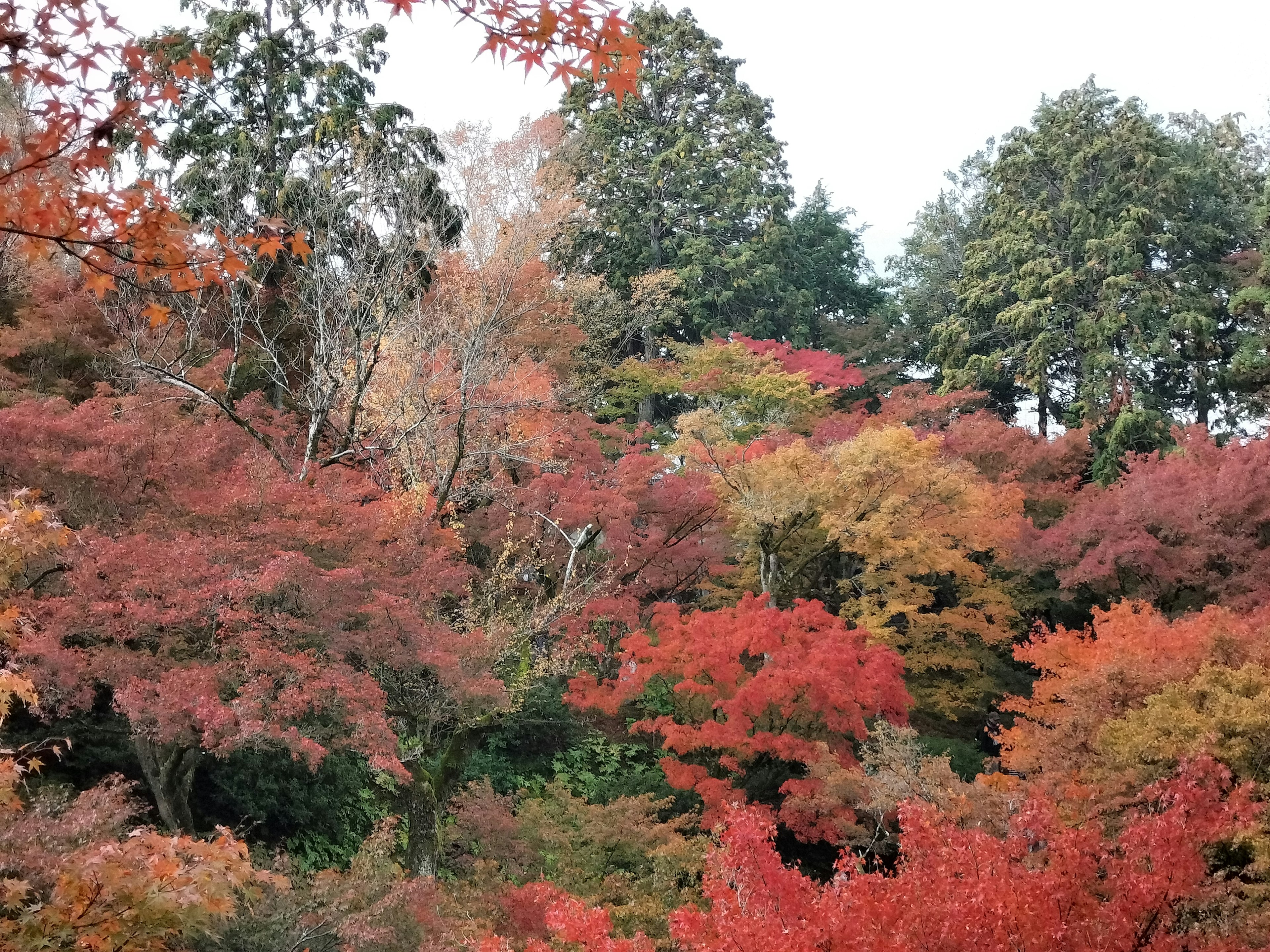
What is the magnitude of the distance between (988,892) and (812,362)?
16.0 metres

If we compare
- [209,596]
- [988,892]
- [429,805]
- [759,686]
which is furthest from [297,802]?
[988,892]

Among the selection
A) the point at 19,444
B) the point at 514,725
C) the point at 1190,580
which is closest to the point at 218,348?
the point at 19,444

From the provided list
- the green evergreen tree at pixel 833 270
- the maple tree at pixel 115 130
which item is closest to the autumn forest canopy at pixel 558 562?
the maple tree at pixel 115 130

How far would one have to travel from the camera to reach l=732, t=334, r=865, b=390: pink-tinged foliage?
2038 centimetres

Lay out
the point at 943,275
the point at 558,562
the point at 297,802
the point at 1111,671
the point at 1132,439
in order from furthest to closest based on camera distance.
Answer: the point at 943,275 → the point at 1132,439 → the point at 558,562 → the point at 297,802 → the point at 1111,671

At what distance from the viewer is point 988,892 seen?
18.7ft

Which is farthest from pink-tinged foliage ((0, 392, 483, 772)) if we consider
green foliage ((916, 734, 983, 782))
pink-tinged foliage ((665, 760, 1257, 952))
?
green foliage ((916, 734, 983, 782))

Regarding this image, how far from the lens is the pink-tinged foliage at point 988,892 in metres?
5.68

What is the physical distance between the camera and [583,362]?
1944 cm

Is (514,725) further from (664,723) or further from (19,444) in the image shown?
(19,444)

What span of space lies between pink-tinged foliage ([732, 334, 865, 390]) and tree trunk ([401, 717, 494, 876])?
11.7 meters

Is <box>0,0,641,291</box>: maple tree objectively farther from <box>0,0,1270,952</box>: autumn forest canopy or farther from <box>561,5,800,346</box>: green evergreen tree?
<box>561,5,800,346</box>: green evergreen tree

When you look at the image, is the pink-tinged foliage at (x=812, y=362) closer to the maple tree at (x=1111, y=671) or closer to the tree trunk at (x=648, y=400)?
the tree trunk at (x=648, y=400)

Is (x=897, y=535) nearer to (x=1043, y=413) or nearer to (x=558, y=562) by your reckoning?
(x=558, y=562)
